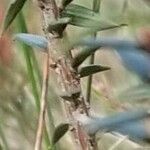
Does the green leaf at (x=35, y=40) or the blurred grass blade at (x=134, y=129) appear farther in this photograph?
the green leaf at (x=35, y=40)

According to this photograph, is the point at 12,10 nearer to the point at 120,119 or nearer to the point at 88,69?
the point at 88,69

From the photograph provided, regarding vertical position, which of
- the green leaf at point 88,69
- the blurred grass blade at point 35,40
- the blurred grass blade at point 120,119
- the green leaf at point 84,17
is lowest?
the green leaf at point 88,69

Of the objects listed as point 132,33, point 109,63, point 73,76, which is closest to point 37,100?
point 73,76

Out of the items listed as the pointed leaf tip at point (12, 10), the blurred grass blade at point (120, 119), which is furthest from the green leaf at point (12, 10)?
the blurred grass blade at point (120, 119)

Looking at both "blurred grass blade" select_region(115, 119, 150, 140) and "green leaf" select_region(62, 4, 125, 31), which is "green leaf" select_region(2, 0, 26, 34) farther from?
"blurred grass blade" select_region(115, 119, 150, 140)

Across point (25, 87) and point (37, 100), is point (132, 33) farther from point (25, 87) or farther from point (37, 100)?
point (25, 87)

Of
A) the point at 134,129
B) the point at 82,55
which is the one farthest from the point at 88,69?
the point at 134,129

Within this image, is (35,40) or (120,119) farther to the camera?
(35,40)

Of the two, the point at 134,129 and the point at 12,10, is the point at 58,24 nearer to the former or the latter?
the point at 12,10

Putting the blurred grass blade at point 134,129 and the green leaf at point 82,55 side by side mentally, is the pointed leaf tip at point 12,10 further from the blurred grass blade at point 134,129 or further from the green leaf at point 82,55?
the blurred grass blade at point 134,129
